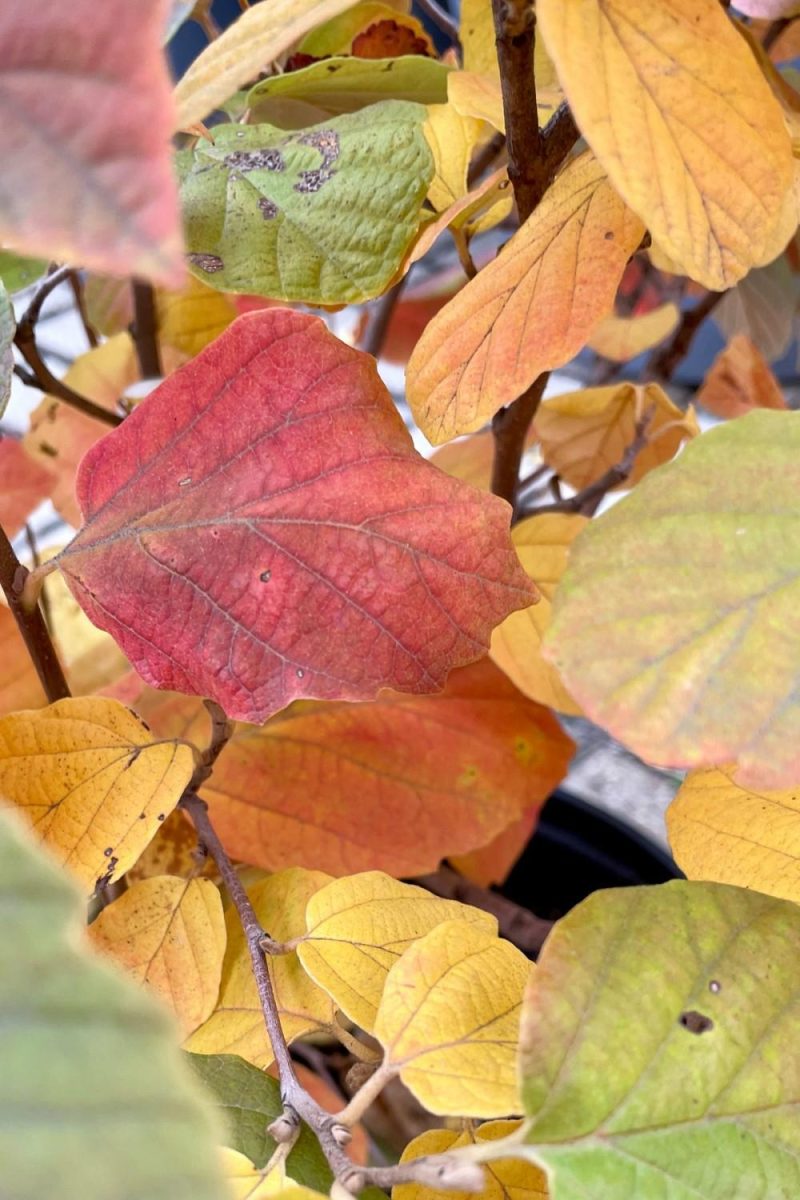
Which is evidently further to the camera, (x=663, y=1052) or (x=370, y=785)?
(x=370, y=785)

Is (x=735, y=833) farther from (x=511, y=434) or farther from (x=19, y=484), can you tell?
(x=19, y=484)

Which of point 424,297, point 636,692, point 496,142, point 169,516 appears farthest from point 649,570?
point 424,297

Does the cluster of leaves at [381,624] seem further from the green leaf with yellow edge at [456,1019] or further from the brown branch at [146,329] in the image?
the brown branch at [146,329]

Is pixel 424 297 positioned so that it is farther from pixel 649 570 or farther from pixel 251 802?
pixel 649 570

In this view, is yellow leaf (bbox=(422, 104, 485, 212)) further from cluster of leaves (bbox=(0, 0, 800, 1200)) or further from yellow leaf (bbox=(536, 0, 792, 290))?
yellow leaf (bbox=(536, 0, 792, 290))

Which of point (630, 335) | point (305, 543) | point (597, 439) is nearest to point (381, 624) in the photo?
point (305, 543)

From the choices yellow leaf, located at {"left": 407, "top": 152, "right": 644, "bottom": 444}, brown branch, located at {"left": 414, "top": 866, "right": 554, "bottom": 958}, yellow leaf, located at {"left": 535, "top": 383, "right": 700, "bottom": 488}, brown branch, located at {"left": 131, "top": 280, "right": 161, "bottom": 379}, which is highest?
yellow leaf, located at {"left": 407, "top": 152, "right": 644, "bottom": 444}

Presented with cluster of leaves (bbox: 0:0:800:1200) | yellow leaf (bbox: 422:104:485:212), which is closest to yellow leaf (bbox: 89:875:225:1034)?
cluster of leaves (bbox: 0:0:800:1200)
